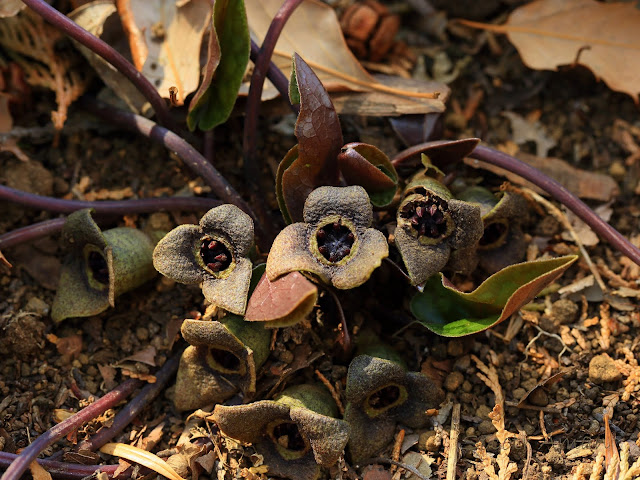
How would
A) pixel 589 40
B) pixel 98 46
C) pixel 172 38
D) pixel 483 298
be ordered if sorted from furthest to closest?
pixel 589 40
pixel 172 38
pixel 98 46
pixel 483 298

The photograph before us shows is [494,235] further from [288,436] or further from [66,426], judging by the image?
[66,426]

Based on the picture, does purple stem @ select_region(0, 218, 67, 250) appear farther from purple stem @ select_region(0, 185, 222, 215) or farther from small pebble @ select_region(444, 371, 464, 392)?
small pebble @ select_region(444, 371, 464, 392)

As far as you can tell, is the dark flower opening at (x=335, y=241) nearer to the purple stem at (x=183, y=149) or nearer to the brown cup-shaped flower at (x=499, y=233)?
the purple stem at (x=183, y=149)

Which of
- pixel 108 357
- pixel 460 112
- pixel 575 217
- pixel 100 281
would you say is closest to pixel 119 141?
pixel 100 281

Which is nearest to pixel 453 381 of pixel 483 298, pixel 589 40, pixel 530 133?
pixel 483 298

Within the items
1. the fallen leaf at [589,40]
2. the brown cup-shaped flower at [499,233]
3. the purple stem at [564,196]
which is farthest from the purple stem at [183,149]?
the fallen leaf at [589,40]

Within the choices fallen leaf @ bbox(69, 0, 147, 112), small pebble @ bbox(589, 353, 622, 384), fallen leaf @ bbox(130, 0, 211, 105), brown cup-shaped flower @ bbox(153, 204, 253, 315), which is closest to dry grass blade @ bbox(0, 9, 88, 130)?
fallen leaf @ bbox(69, 0, 147, 112)
